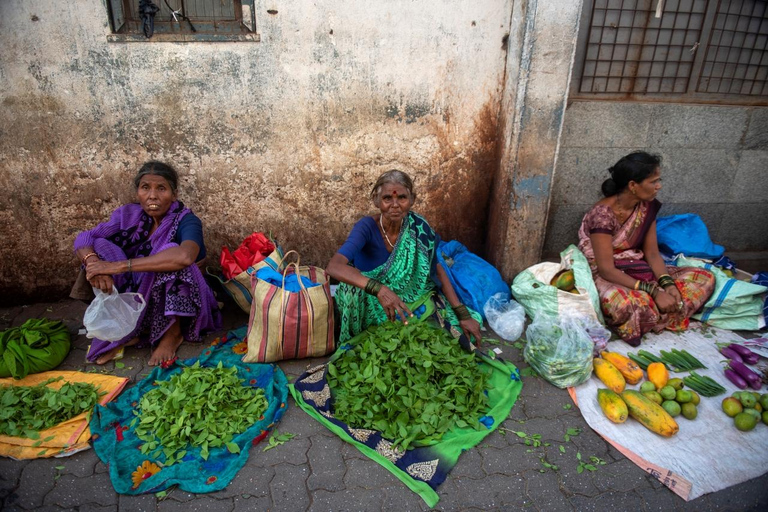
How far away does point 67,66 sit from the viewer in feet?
10.7

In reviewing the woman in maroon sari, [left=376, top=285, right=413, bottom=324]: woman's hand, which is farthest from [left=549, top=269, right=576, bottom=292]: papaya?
[left=376, top=285, right=413, bottom=324]: woman's hand

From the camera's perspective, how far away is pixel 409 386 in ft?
8.18

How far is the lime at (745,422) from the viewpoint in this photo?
2.45m

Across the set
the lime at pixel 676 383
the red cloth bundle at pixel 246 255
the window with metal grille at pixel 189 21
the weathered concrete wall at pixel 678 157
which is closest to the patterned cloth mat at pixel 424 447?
the lime at pixel 676 383

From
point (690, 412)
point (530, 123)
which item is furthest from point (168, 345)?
point (690, 412)

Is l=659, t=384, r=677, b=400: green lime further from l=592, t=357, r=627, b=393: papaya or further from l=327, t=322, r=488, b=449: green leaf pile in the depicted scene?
l=327, t=322, r=488, b=449: green leaf pile

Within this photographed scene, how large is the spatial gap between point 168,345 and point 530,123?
3294 millimetres

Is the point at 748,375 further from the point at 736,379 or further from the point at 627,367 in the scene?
the point at 627,367

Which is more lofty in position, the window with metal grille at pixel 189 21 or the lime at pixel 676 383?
the window with metal grille at pixel 189 21

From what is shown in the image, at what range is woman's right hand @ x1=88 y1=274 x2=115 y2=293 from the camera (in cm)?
280

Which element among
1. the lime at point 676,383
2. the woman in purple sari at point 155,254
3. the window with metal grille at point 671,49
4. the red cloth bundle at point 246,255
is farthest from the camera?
the window with metal grille at point 671,49

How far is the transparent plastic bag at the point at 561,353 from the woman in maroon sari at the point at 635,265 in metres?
0.60

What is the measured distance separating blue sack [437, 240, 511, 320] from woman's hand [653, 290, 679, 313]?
1.12 m

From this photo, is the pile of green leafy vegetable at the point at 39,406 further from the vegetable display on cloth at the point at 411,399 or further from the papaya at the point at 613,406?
the papaya at the point at 613,406
